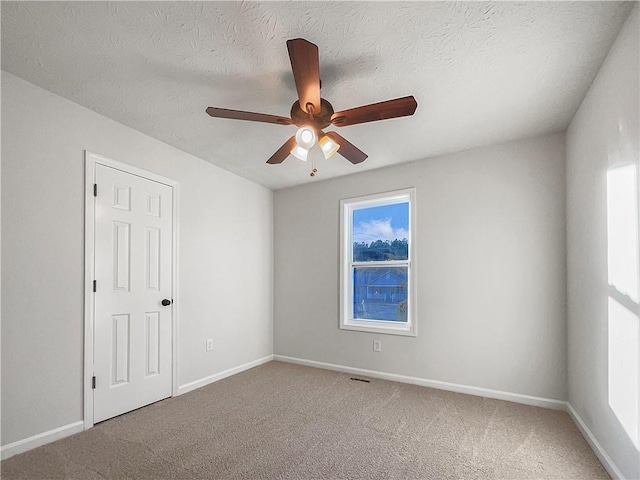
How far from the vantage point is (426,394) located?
3.27 meters

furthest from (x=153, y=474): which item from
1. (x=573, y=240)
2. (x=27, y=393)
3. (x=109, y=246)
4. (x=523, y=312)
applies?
(x=573, y=240)

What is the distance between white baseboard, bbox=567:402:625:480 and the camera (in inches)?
73.9

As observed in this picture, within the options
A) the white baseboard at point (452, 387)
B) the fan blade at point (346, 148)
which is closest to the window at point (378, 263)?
the white baseboard at point (452, 387)

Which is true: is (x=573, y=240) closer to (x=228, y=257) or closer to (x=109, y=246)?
(x=228, y=257)

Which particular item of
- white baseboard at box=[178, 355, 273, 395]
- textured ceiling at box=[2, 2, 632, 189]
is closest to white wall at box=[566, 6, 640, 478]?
textured ceiling at box=[2, 2, 632, 189]

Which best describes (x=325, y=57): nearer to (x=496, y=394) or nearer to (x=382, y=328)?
(x=382, y=328)

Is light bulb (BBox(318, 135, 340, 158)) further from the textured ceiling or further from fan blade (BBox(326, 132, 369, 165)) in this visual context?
the textured ceiling

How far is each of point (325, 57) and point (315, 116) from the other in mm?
331

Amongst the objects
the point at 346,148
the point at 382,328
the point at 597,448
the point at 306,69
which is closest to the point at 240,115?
the point at 306,69

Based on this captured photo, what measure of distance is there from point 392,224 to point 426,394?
72.2 inches

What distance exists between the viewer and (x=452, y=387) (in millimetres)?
3357

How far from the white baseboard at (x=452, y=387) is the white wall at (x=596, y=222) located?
0.71 feet

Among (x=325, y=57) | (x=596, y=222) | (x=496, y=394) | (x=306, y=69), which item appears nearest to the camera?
(x=306, y=69)

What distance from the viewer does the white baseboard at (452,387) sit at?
2945 mm
